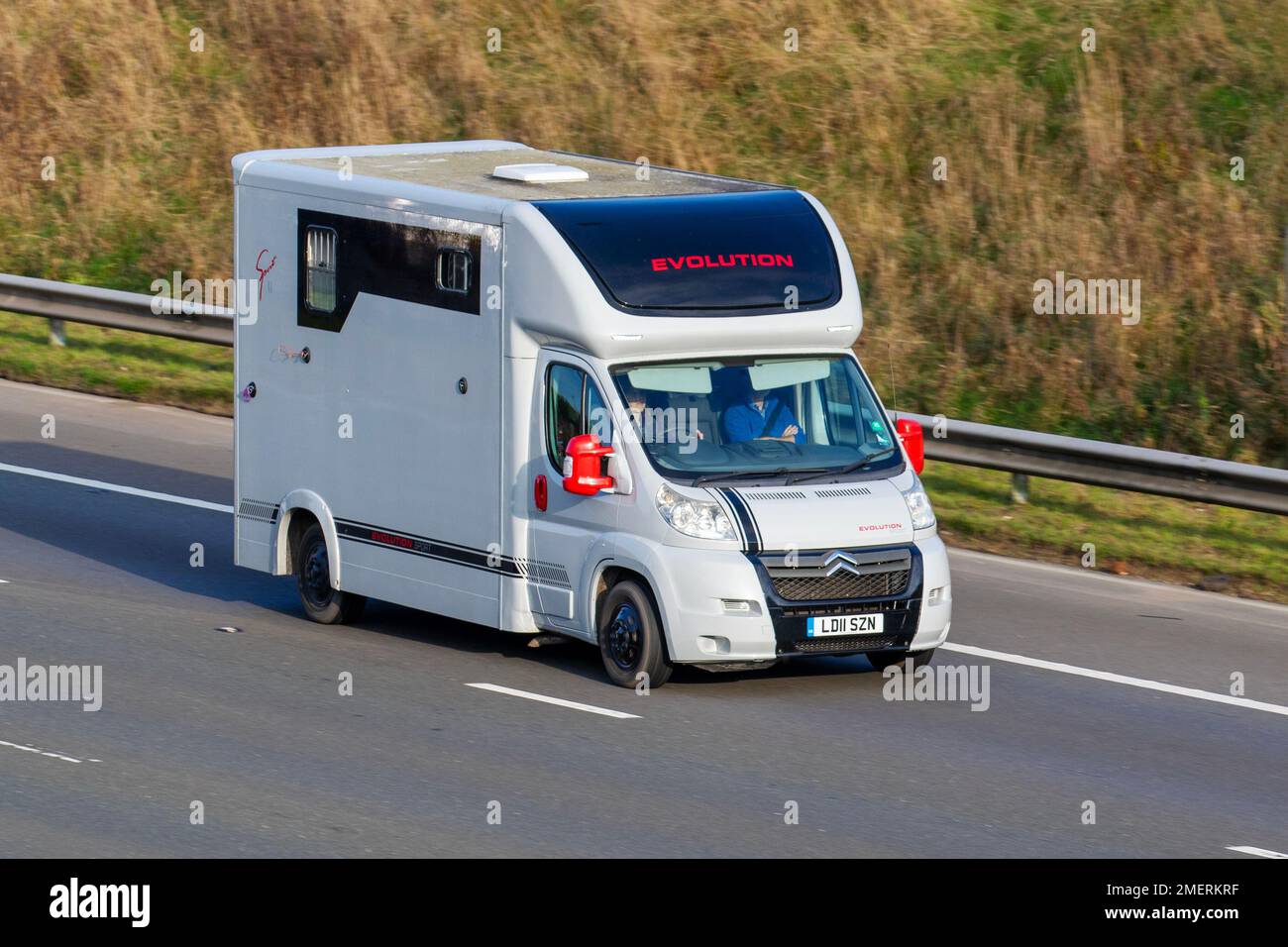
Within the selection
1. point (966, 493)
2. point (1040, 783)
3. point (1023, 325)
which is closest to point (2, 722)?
point (1040, 783)

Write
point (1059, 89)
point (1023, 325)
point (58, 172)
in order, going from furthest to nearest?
point (58, 172) < point (1059, 89) < point (1023, 325)

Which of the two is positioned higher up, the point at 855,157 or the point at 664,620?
the point at 855,157

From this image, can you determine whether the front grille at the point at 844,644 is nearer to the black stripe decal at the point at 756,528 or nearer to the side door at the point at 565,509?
the black stripe decal at the point at 756,528

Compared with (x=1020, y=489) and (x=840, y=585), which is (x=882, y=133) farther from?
(x=840, y=585)

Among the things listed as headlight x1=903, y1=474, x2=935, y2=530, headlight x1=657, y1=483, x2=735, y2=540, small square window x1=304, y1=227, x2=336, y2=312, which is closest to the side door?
headlight x1=657, y1=483, x2=735, y2=540

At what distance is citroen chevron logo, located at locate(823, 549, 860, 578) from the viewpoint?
37.6 feet

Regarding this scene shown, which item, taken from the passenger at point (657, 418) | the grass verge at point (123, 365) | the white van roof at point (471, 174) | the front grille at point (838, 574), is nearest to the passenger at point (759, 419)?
the passenger at point (657, 418)

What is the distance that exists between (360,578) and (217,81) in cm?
1799

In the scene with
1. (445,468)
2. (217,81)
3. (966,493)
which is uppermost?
(217,81)

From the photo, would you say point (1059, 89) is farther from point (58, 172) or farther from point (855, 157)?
point (58, 172)

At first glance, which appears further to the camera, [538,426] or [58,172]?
[58,172]

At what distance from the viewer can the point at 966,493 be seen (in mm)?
17641

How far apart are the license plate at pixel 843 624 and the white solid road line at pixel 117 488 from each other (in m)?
6.74

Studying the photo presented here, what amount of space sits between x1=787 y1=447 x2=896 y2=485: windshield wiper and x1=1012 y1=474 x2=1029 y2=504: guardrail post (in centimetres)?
523
